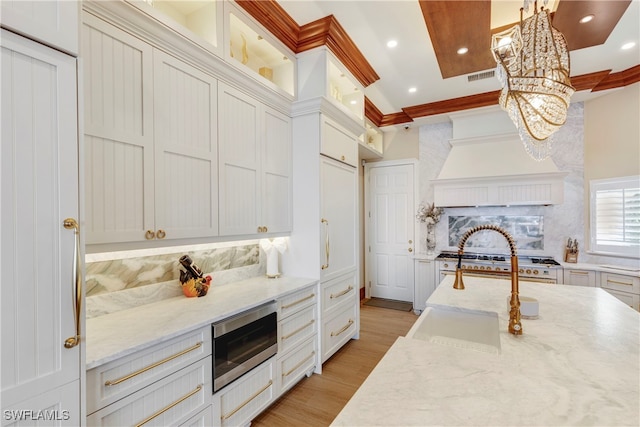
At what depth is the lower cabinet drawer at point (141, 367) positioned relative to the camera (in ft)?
4.01

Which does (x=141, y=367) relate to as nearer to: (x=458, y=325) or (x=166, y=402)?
(x=166, y=402)

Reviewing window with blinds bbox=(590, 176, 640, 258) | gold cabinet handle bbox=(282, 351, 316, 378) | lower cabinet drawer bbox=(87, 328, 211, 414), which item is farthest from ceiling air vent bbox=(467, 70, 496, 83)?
lower cabinet drawer bbox=(87, 328, 211, 414)

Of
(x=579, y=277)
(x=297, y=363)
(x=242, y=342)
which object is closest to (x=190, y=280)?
(x=242, y=342)

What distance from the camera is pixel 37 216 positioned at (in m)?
1.00

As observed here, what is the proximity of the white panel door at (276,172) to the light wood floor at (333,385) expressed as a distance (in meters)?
1.42

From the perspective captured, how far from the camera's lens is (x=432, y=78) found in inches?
140

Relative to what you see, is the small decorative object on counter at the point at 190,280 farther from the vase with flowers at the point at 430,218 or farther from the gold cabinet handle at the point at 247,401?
the vase with flowers at the point at 430,218

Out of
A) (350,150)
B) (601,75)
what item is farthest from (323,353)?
(601,75)

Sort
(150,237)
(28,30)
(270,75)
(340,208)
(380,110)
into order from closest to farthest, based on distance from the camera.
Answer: (28,30) → (150,237) → (270,75) → (340,208) → (380,110)

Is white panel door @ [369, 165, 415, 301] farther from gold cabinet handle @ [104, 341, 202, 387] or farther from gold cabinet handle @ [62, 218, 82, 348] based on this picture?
gold cabinet handle @ [62, 218, 82, 348]

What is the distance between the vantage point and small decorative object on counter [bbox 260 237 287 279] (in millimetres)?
2756

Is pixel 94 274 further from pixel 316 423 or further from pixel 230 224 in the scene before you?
pixel 316 423

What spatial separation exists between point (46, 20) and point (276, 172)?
1777 mm

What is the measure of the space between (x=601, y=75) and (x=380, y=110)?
2.63 metres
